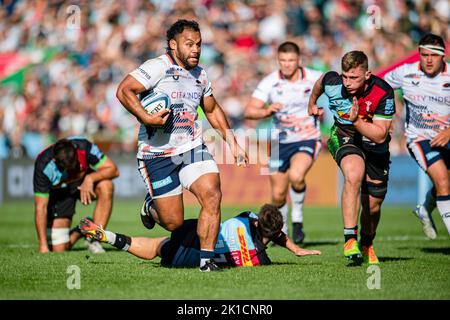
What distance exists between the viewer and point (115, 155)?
23.4 meters

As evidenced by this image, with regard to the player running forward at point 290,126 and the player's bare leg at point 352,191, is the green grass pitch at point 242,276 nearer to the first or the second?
the player's bare leg at point 352,191

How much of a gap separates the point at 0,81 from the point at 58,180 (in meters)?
15.6

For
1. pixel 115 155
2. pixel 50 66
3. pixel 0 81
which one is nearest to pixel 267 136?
pixel 115 155

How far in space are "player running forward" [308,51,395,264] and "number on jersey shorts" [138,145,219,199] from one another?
64.3 inches

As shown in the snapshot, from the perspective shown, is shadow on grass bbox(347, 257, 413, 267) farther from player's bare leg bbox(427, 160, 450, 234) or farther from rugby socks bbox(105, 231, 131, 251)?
rugby socks bbox(105, 231, 131, 251)

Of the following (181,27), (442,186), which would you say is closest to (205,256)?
(181,27)

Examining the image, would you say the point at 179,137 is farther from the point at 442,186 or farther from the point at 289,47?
the point at 289,47

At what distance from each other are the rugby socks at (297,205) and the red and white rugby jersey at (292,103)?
890 mm

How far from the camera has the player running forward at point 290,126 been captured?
1352cm

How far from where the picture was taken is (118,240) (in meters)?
9.66

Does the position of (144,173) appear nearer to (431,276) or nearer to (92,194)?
(92,194)

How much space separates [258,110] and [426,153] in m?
3.21

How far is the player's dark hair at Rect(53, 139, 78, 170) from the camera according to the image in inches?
456
